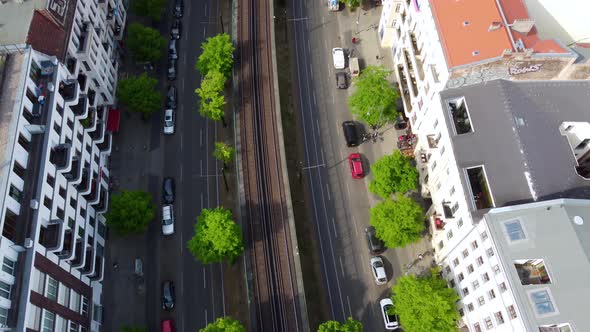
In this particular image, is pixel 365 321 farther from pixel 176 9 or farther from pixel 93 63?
pixel 176 9

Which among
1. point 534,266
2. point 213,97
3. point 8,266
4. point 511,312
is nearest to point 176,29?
point 213,97

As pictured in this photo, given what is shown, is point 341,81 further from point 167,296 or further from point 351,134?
point 167,296

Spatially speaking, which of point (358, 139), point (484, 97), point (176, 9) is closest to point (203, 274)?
point (358, 139)

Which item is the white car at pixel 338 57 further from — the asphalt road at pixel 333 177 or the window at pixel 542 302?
the window at pixel 542 302

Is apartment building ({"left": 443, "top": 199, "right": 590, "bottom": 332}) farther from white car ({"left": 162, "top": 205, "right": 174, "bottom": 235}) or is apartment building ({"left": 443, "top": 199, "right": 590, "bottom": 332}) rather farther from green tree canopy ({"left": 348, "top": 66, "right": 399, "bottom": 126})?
white car ({"left": 162, "top": 205, "right": 174, "bottom": 235})

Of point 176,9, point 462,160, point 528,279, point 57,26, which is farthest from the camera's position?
point 176,9

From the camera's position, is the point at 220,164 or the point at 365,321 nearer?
the point at 365,321

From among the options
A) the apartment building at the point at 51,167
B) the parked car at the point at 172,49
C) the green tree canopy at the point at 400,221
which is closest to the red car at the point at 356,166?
the green tree canopy at the point at 400,221
